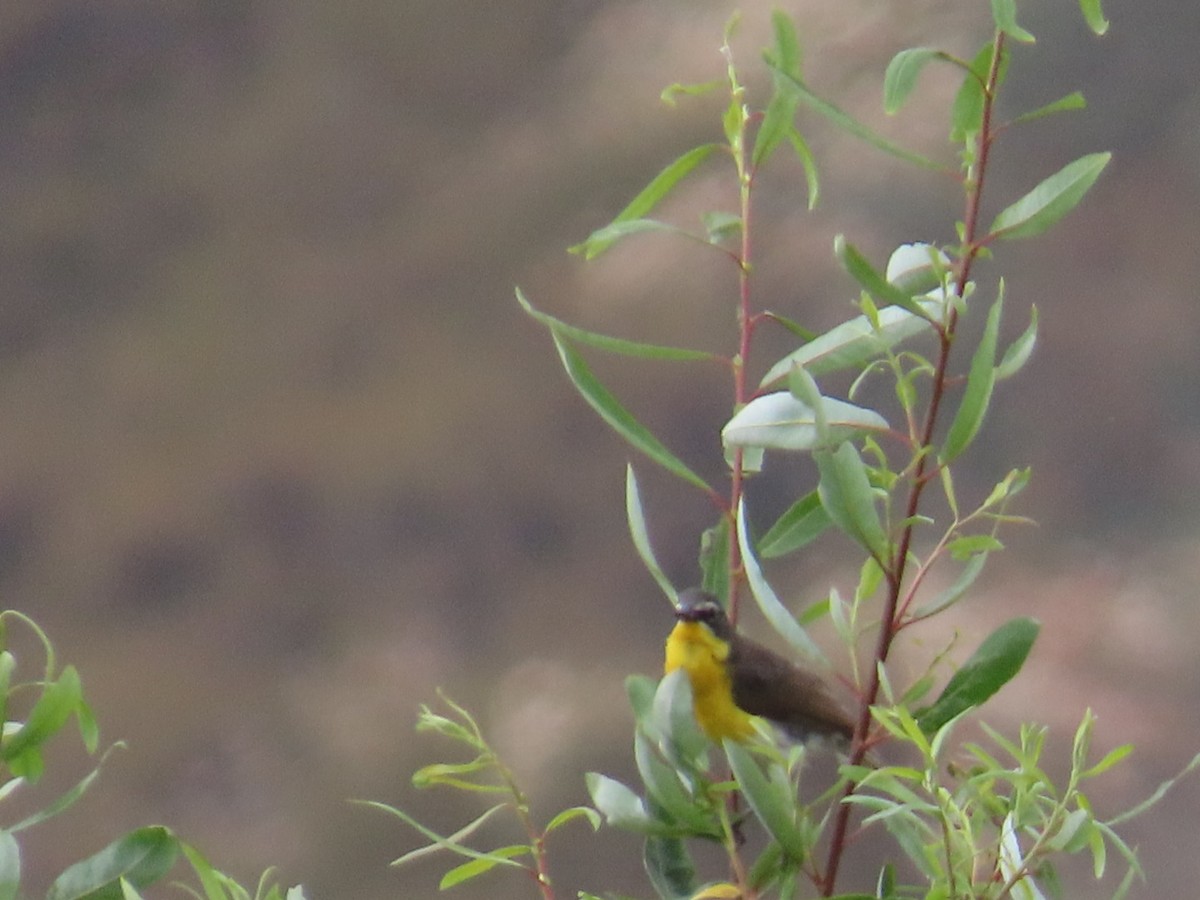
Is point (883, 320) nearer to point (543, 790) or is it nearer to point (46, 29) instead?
point (543, 790)

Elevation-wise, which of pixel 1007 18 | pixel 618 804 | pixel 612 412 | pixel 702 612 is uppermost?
pixel 1007 18

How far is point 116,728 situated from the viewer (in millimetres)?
1330

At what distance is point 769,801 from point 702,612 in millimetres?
355

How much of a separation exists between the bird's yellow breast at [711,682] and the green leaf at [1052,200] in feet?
1.61

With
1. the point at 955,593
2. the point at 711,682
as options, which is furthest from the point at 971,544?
the point at 711,682

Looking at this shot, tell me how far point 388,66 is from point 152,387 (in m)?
0.37

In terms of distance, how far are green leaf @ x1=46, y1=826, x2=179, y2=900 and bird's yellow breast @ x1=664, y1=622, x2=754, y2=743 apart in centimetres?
45

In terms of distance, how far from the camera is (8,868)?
1.55ft

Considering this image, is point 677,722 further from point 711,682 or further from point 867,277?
point 711,682

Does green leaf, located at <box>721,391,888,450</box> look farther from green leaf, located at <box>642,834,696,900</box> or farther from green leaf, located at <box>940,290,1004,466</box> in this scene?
green leaf, located at <box>642,834,696,900</box>

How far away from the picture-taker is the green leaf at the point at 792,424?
1.48 feet

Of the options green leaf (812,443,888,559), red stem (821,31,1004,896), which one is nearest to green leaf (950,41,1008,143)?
red stem (821,31,1004,896)

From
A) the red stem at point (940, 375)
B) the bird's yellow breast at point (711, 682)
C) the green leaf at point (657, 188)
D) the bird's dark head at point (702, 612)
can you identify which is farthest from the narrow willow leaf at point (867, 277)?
the bird's yellow breast at point (711, 682)

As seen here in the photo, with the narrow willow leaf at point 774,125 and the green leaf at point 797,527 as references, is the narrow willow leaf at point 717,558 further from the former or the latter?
the narrow willow leaf at point 774,125
